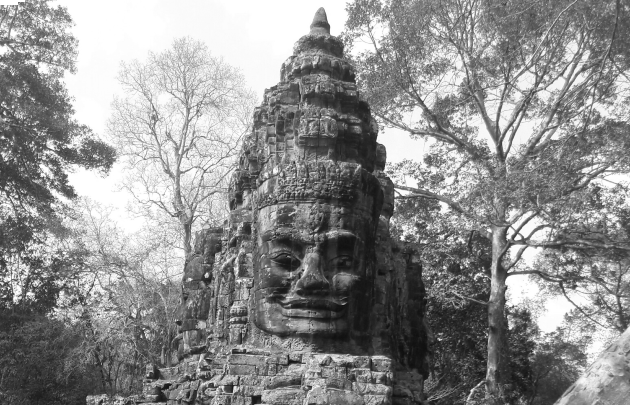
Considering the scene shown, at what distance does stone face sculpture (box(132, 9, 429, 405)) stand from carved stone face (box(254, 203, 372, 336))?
1 centimetres

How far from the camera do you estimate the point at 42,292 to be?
17688 mm

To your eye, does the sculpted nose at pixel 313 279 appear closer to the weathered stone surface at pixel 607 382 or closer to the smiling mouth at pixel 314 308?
the smiling mouth at pixel 314 308

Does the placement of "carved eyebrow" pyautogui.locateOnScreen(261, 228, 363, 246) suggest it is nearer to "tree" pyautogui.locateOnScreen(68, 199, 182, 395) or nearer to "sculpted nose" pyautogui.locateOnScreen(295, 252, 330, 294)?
"sculpted nose" pyautogui.locateOnScreen(295, 252, 330, 294)

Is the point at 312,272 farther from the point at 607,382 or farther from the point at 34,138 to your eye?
the point at 34,138

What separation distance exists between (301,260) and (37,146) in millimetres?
10872

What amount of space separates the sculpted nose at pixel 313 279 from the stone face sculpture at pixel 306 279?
11 mm

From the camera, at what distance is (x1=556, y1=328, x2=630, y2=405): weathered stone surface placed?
2.07 m

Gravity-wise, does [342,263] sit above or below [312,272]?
above

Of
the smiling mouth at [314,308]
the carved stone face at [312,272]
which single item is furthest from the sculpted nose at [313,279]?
the smiling mouth at [314,308]

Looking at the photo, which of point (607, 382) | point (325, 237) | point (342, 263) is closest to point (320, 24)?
point (325, 237)

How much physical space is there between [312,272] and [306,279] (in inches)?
3.8

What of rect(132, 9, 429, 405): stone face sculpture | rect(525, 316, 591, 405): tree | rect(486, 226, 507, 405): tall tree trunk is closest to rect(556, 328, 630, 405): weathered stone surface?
rect(132, 9, 429, 405): stone face sculpture

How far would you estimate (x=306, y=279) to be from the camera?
6.35 meters

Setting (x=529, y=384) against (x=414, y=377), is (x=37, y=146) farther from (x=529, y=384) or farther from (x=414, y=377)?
(x=529, y=384)
